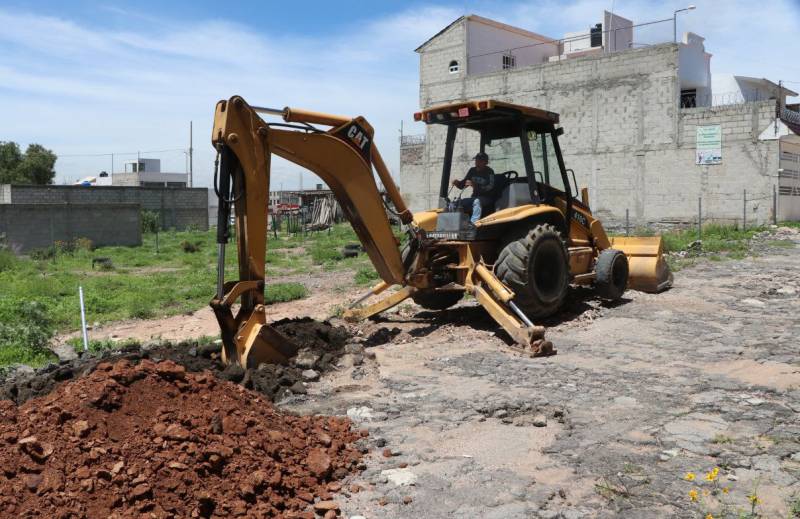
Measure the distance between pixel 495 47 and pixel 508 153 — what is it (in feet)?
96.2

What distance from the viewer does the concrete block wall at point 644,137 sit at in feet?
88.2

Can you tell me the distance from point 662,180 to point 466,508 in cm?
2700

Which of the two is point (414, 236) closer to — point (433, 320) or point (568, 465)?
point (433, 320)

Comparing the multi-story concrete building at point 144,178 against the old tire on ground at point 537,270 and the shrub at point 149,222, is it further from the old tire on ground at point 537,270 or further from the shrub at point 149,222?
the old tire on ground at point 537,270

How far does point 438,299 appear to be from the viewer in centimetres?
1059

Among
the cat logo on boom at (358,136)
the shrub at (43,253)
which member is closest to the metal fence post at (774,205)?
the cat logo on boom at (358,136)

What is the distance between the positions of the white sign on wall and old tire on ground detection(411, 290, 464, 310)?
66.9 feet

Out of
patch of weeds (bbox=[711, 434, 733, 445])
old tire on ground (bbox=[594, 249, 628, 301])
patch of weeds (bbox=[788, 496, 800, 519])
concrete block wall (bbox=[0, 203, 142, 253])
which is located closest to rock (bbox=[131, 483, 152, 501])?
patch of weeds (bbox=[788, 496, 800, 519])

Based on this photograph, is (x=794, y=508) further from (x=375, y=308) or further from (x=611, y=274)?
(x=611, y=274)

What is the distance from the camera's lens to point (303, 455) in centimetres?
495

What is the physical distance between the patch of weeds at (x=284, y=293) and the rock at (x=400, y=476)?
8.45 metres

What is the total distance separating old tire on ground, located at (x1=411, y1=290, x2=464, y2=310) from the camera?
10.4 meters

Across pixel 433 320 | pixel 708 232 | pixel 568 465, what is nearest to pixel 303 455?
pixel 568 465

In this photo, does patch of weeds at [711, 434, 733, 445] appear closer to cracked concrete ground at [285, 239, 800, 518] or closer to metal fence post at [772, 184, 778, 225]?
cracked concrete ground at [285, 239, 800, 518]
